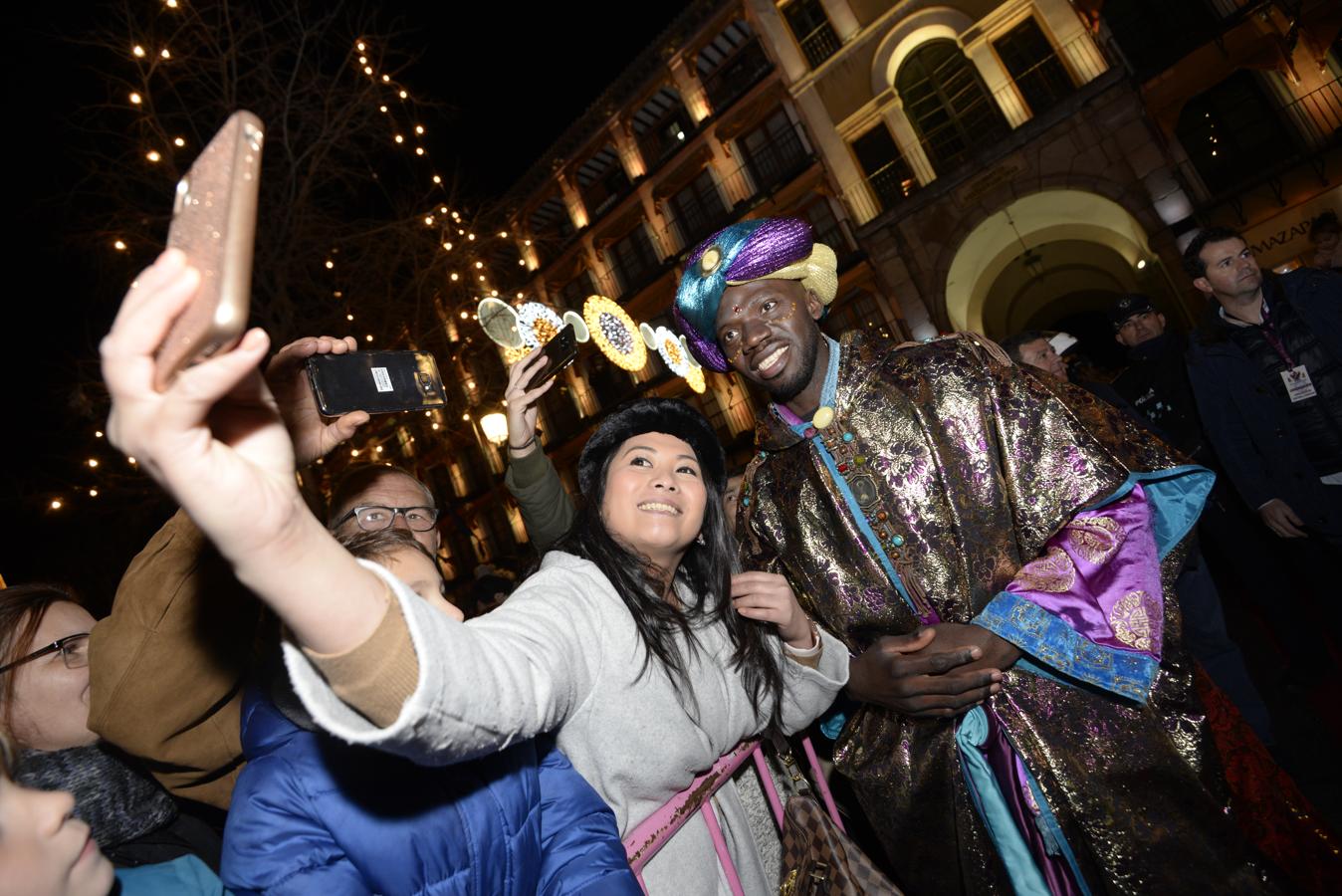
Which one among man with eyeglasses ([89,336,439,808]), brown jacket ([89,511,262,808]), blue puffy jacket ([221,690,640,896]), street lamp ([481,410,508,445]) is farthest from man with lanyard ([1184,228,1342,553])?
street lamp ([481,410,508,445])

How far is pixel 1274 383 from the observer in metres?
3.67

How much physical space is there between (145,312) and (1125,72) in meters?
14.8

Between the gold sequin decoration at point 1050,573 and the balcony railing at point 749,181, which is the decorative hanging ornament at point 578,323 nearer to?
the gold sequin decoration at point 1050,573

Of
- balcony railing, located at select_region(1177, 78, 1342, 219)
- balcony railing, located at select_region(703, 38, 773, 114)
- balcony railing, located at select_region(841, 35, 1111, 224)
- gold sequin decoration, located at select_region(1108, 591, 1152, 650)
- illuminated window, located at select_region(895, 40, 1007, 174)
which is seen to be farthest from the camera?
balcony railing, located at select_region(703, 38, 773, 114)

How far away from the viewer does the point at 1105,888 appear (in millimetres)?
1684

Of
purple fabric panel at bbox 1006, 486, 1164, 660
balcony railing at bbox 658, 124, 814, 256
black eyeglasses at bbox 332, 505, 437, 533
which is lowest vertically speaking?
purple fabric panel at bbox 1006, 486, 1164, 660

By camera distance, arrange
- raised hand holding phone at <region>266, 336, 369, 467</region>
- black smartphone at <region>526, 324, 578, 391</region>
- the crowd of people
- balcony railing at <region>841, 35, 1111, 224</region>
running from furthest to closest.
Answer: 1. balcony railing at <region>841, 35, 1111, 224</region>
2. black smartphone at <region>526, 324, 578, 391</region>
3. raised hand holding phone at <region>266, 336, 369, 467</region>
4. the crowd of people

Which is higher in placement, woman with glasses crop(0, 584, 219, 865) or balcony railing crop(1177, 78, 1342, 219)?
balcony railing crop(1177, 78, 1342, 219)

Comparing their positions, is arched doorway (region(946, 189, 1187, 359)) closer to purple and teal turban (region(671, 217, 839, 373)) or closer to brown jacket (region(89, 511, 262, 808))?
purple and teal turban (region(671, 217, 839, 373))

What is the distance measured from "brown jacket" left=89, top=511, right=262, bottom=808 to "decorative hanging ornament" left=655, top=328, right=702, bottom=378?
7.22 meters

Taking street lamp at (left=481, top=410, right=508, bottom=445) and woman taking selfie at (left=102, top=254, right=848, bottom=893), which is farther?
street lamp at (left=481, top=410, right=508, bottom=445)

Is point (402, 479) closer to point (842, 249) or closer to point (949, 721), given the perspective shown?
point (949, 721)

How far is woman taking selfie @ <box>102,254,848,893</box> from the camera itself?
0.74m

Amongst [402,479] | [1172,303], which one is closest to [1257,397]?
[402,479]
